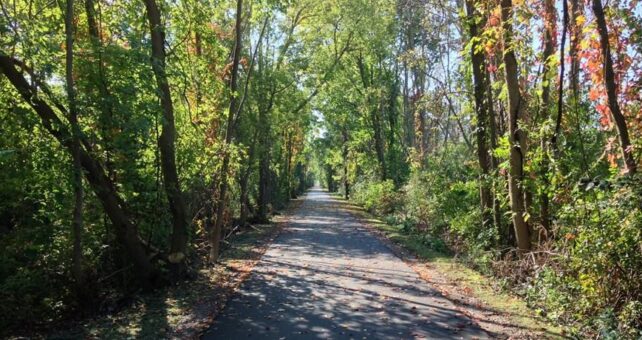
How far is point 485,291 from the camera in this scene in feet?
30.1

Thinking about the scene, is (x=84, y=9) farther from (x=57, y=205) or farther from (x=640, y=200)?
(x=640, y=200)

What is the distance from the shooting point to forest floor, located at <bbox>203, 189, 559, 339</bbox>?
22.5ft

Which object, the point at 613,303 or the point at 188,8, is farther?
the point at 188,8

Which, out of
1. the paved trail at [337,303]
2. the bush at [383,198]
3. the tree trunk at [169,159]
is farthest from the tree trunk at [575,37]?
the bush at [383,198]

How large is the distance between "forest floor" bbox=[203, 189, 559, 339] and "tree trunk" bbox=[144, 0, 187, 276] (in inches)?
64.4

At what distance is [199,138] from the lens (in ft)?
39.3

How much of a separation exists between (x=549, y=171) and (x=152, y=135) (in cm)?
767

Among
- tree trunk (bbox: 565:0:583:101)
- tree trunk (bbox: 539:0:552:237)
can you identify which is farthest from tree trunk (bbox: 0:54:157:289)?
tree trunk (bbox: 565:0:583:101)

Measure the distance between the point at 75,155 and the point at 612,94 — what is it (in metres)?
7.85

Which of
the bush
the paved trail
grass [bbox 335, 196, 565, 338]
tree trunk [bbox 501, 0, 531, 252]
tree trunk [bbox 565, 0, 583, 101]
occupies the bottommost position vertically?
grass [bbox 335, 196, 565, 338]

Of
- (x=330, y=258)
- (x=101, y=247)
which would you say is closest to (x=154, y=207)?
(x=101, y=247)

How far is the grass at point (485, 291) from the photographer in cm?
682

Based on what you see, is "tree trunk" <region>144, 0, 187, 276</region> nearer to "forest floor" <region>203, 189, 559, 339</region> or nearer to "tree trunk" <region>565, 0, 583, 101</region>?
"forest floor" <region>203, 189, 559, 339</region>

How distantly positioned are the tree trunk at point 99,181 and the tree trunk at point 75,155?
163 millimetres
